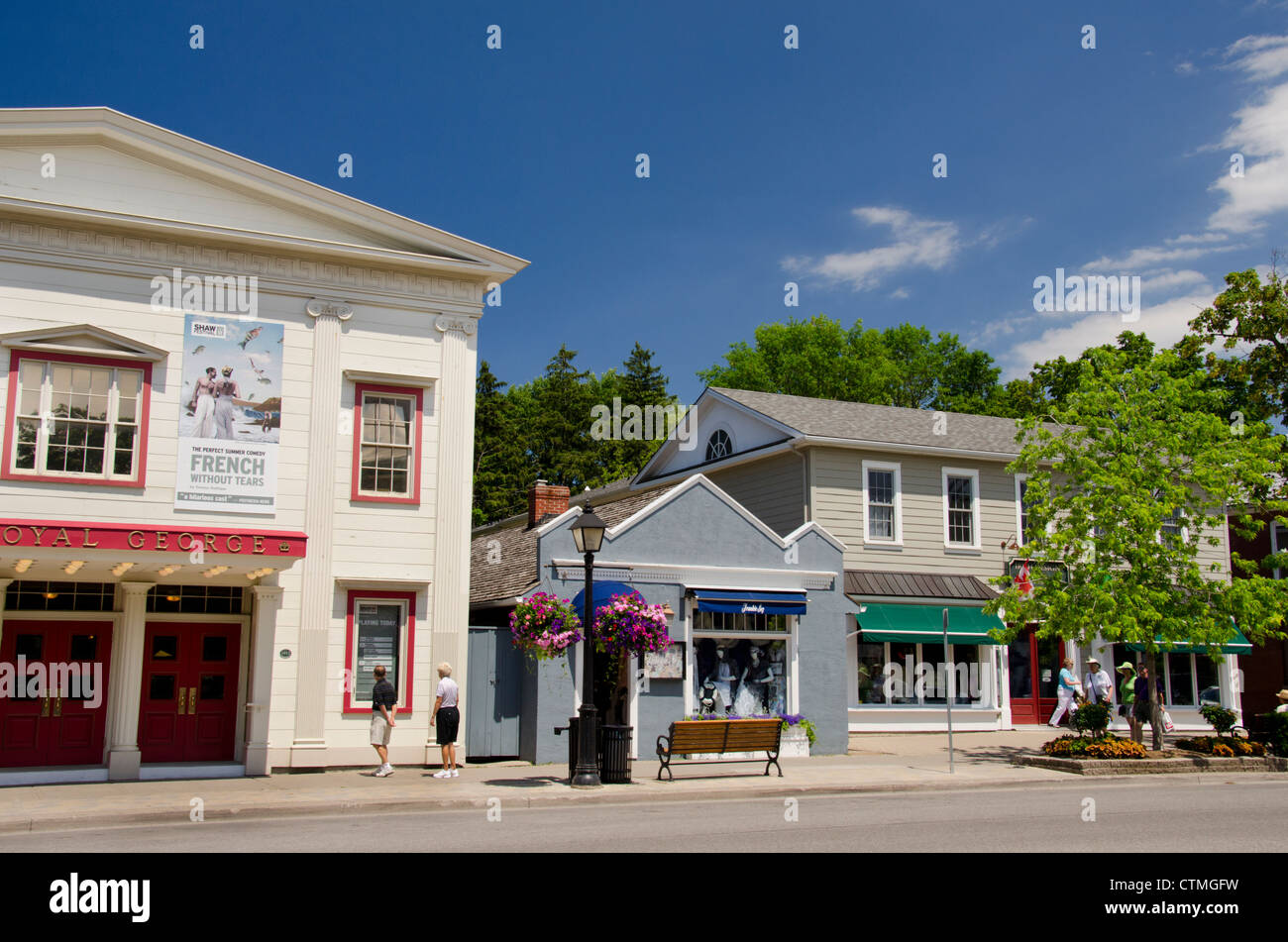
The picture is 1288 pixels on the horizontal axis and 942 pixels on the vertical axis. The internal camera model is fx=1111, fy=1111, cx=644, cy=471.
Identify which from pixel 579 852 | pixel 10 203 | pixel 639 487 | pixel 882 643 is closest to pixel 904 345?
pixel 639 487

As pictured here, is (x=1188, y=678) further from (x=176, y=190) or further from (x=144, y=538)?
(x=176, y=190)

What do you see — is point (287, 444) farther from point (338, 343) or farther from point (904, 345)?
point (904, 345)

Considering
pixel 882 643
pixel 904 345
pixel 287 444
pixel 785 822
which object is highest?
pixel 904 345

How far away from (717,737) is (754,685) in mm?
4531

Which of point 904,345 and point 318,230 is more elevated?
point 904,345

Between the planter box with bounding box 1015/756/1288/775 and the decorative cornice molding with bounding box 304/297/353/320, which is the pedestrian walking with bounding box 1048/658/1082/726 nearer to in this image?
the planter box with bounding box 1015/756/1288/775

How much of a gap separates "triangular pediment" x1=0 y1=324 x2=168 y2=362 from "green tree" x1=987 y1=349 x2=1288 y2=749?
15702 mm

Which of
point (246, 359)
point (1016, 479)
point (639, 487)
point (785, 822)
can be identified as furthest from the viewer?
point (639, 487)

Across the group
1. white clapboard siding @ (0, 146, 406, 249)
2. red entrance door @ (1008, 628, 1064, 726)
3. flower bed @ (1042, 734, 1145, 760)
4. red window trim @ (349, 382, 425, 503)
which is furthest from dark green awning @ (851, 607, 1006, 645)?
white clapboard siding @ (0, 146, 406, 249)

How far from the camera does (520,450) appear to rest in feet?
173

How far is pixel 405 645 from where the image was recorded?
719 inches

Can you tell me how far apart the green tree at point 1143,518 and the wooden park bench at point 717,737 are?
6386 mm

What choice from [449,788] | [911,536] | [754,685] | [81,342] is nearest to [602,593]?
[754,685]

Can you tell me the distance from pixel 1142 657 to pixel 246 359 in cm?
2303
